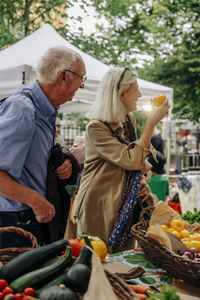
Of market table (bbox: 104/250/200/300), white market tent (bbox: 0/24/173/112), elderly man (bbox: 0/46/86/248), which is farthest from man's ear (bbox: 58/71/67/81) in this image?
white market tent (bbox: 0/24/173/112)

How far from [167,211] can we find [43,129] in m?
0.91

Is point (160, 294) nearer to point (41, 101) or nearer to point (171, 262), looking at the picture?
point (171, 262)

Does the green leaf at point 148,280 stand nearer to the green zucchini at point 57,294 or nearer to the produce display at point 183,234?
the produce display at point 183,234

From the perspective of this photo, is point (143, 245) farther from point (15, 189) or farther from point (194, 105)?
point (194, 105)

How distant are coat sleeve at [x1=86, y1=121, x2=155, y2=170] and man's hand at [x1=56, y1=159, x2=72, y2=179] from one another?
0.37 meters

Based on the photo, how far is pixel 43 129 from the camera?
195cm

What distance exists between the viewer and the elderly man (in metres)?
1.72

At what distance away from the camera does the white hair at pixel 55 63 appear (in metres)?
1.95

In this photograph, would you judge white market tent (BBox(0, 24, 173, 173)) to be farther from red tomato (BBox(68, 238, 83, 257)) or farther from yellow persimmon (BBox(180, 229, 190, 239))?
red tomato (BBox(68, 238, 83, 257))

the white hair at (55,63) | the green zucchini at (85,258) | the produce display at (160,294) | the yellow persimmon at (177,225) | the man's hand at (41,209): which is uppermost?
the white hair at (55,63)

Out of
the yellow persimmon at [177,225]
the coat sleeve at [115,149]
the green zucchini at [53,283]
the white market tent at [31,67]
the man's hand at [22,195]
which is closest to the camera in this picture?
the green zucchini at [53,283]

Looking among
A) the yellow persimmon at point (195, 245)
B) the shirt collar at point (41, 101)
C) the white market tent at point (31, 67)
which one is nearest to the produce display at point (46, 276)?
the yellow persimmon at point (195, 245)

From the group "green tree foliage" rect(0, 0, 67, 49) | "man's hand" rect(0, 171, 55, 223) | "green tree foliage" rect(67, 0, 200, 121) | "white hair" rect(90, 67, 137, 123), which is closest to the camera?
"man's hand" rect(0, 171, 55, 223)

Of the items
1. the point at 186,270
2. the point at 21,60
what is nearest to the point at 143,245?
the point at 186,270
